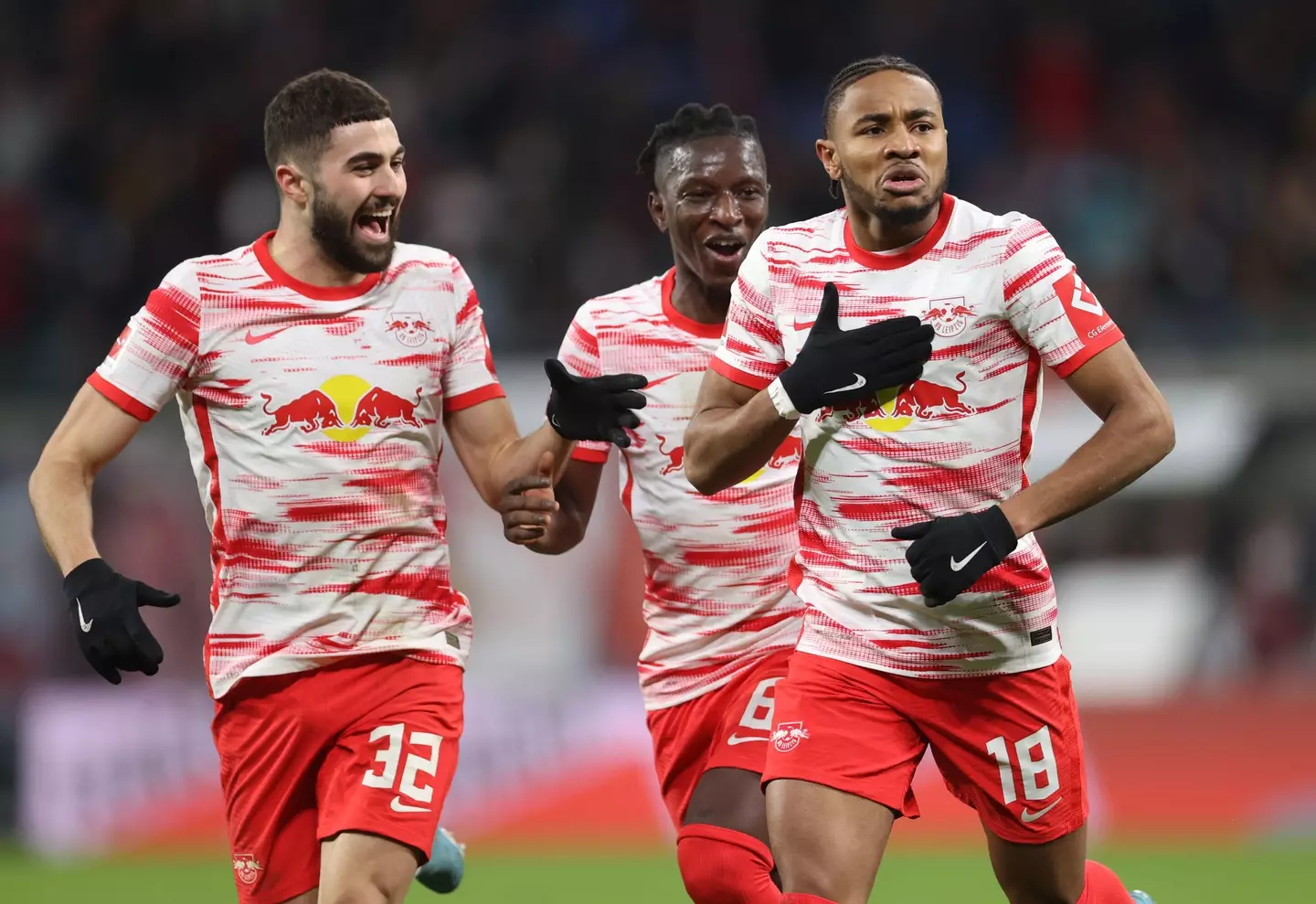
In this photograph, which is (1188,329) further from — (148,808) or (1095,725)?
(148,808)

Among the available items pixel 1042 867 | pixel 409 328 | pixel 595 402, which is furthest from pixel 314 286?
pixel 1042 867

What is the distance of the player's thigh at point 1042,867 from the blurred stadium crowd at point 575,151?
628 cm

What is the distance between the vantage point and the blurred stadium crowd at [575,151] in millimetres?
11883

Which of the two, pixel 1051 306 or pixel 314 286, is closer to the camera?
pixel 1051 306

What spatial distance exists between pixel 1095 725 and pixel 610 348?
5.77 metres

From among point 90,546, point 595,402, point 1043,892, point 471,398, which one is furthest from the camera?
point 471,398

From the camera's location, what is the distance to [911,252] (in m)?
4.96

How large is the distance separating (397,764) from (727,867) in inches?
40.6

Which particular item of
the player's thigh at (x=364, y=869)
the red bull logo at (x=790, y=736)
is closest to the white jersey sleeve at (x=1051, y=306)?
the red bull logo at (x=790, y=736)

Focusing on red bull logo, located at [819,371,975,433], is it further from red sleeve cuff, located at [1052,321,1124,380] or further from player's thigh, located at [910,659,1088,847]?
player's thigh, located at [910,659,1088,847]

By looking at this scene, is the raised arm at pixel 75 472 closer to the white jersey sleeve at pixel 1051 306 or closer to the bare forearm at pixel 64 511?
the bare forearm at pixel 64 511

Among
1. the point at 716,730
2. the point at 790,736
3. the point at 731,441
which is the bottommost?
the point at 716,730

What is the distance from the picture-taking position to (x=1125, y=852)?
10.2 m

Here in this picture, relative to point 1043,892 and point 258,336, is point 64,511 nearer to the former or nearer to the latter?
point 258,336
